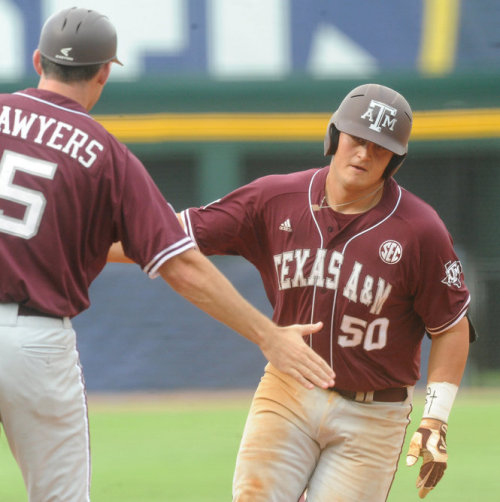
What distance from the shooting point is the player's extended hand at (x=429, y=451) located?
4.22 m

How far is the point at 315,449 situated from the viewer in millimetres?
4344

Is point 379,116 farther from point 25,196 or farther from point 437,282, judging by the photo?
point 25,196

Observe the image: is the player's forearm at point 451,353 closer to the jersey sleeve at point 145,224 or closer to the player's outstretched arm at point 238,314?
the player's outstretched arm at point 238,314

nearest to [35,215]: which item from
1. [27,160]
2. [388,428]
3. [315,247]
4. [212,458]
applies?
[27,160]

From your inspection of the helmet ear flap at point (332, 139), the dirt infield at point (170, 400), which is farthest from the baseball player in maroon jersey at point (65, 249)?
the dirt infield at point (170, 400)

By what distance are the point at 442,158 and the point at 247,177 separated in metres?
2.45

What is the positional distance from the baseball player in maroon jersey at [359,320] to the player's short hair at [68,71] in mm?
1149

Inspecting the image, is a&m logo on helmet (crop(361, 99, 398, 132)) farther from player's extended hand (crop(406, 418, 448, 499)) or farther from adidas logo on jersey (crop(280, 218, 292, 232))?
player's extended hand (crop(406, 418, 448, 499))

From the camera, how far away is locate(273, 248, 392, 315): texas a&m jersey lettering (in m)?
4.28

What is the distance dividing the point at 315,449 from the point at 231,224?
1032 millimetres

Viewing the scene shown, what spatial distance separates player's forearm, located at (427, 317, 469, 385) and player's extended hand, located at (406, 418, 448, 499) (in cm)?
20

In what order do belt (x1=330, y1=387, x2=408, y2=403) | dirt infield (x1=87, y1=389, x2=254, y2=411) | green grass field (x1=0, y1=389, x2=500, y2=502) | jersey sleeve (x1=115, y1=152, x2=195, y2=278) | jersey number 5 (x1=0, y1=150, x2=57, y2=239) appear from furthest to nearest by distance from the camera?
dirt infield (x1=87, y1=389, x2=254, y2=411), green grass field (x1=0, y1=389, x2=500, y2=502), belt (x1=330, y1=387, x2=408, y2=403), jersey sleeve (x1=115, y1=152, x2=195, y2=278), jersey number 5 (x1=0, y1=150, x2=57, y2=239)

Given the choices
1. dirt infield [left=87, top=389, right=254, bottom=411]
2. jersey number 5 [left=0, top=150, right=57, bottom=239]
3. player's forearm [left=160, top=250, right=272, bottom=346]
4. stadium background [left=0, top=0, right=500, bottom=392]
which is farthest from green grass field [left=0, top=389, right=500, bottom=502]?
jersey number 5 [left=0, top=150, right=57, bottom=239]

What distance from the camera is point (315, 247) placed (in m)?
4.38
